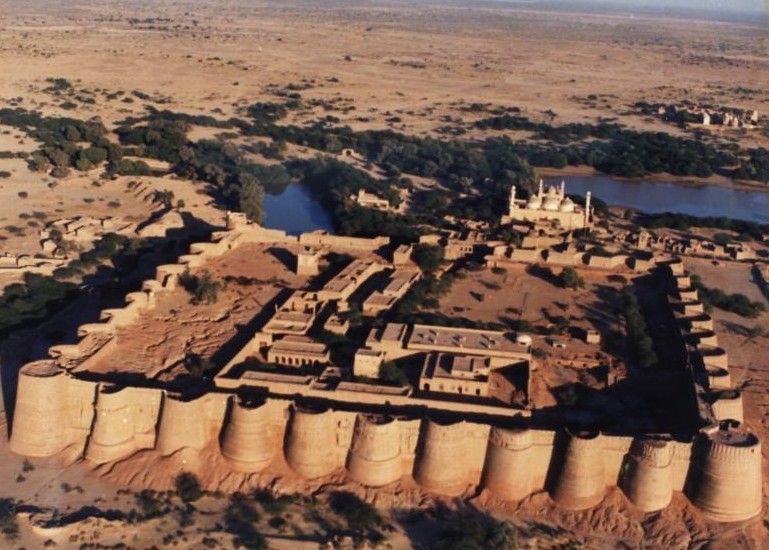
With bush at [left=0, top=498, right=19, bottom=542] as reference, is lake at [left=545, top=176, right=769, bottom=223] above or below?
above

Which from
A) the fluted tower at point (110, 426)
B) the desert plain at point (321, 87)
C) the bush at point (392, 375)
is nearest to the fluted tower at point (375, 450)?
the desert plain at point (321, 87)

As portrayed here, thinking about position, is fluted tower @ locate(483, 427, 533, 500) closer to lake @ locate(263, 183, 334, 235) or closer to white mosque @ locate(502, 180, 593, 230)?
white mosque @ locate(502, 180, 593, 230)

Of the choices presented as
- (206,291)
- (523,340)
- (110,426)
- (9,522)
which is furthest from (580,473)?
(206,291)

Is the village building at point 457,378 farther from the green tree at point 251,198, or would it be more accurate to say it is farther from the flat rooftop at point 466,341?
the green tree at point 251,198

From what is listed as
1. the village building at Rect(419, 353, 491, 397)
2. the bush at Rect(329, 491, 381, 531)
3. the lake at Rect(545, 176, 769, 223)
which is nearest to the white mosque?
the lake at Rect(545, 176, 769, 223)

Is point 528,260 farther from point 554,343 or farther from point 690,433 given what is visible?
point 690,433

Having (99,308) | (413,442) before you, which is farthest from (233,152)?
(413,442)
